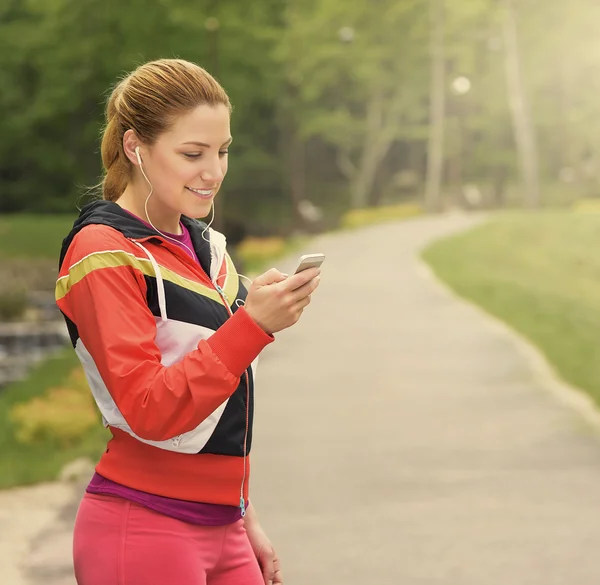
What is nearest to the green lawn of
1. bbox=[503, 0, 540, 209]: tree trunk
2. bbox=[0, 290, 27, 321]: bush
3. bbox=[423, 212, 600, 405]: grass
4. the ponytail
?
bbox=[0, 290, 27, 321]: bush

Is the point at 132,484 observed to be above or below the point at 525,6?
below

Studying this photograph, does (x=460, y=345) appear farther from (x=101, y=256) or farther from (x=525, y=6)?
(x=525, y=6)

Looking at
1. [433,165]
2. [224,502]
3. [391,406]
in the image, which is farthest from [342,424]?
[433,165]

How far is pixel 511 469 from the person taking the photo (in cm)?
698

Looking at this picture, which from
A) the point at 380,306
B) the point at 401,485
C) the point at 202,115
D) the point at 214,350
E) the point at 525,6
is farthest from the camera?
the point at 525,6

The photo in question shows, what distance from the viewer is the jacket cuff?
1.89m

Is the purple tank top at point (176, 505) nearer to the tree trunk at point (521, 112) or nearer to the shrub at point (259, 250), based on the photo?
the shrub at point (259, 250)

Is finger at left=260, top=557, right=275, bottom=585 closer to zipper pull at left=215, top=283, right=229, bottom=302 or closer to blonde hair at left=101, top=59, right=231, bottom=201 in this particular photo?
zipper pull at left=215, top=283, right=229, bottom=302

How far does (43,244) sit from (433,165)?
483 inches

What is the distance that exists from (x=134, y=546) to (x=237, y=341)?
1.49ft

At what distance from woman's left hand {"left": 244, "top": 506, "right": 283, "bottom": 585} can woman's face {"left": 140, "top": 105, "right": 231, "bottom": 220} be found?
0.71m

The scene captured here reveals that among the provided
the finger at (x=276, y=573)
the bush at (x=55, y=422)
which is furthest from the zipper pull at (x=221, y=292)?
the bush at (x=55, y=422)

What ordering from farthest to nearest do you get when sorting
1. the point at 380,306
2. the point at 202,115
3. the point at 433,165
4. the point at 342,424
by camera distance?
the point at 433,165 < the point at 380,306 < the point at 342,424 < the point at 202,115

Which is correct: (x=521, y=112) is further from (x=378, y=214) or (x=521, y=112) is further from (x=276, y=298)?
(x=276, y=298)
